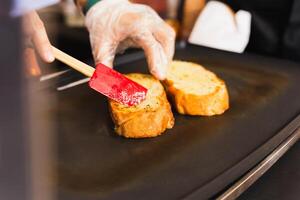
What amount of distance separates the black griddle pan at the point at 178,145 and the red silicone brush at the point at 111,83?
8 cm

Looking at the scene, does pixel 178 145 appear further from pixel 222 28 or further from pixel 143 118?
pixel 222 28

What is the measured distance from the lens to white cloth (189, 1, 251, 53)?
1.51m

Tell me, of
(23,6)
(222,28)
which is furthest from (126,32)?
(23,6)

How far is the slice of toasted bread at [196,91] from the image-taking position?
1.04 metres

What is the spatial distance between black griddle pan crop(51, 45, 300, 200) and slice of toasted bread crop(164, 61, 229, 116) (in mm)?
23

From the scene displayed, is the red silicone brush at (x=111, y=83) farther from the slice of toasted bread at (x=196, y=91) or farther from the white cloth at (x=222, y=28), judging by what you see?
the white cloth at (x=222, y=28)

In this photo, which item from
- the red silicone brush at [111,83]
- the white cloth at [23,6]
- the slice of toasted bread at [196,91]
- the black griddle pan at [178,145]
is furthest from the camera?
the slice of toasted bread at [196,91]

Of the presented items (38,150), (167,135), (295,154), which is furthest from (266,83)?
(38,150)

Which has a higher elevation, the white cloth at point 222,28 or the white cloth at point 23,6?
the white cloth at point 23,6

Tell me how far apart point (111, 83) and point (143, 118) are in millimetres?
102

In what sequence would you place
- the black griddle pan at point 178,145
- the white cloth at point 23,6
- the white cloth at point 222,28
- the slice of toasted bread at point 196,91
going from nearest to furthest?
the white cloth at point 23,6 → the black griddle pan at point 178,145 → the slice of toasted bread at point 196,91 → the white cloth at point 222,28

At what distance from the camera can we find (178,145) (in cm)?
89

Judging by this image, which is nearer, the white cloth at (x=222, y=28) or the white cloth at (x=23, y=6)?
the white cloth at (x=23, y=6)

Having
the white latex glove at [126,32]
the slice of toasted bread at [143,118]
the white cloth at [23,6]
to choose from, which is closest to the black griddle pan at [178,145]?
the slice of toasted bread at [143,118]
